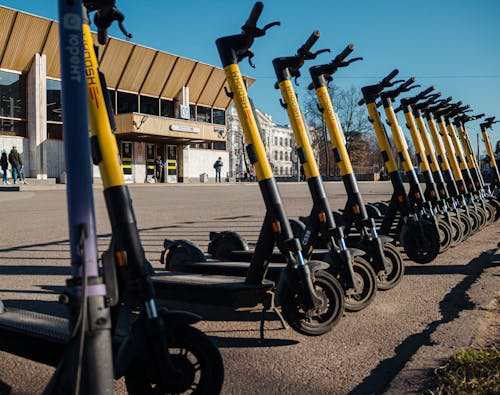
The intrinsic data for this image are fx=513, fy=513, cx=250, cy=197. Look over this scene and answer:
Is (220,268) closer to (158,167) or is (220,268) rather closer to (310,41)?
(310,41)

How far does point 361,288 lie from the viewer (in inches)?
150

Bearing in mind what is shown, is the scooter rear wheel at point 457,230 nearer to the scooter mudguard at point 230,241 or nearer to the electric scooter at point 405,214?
the electric scooter at point 405,214

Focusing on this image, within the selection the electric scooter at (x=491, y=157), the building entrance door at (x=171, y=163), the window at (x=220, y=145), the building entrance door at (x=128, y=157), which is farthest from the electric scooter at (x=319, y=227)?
the window at (x=220, y=145)

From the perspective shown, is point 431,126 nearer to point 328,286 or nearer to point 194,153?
point 328,286

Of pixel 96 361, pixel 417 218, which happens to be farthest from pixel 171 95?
pixel 96 361

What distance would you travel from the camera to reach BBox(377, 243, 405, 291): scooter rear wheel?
4.45 meters

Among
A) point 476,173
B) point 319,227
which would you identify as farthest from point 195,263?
point 476,173

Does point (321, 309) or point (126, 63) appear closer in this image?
point (321, 309)

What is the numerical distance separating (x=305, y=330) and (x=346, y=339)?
0.96 ft

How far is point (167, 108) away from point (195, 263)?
3981 centimetres

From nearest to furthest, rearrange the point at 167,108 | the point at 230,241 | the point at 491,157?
the point at 230,241, the point at 491,157, the point at 167,108

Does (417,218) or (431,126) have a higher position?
(431,126)

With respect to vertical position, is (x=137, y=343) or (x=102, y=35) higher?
(x=102, y=35)

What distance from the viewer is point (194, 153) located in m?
44.8
